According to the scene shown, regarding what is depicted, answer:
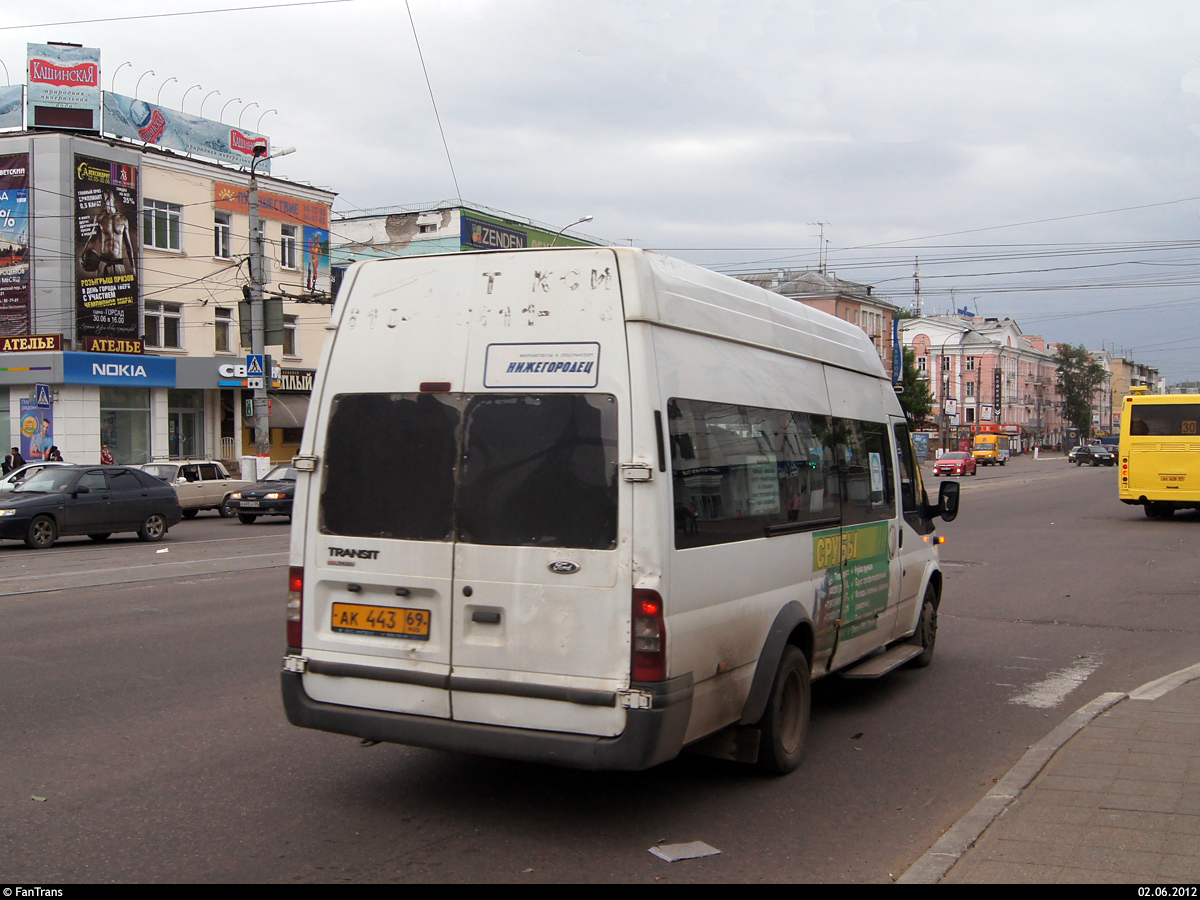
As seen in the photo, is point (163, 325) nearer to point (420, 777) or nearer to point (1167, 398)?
point (1167, 398)

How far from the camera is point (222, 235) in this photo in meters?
38.4

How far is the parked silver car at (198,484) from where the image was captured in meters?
27.2

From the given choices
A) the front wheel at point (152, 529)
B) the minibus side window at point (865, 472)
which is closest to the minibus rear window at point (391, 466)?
the minibus side window at point (865, 472)

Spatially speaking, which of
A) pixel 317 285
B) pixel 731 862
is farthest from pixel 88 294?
pixel 731 862

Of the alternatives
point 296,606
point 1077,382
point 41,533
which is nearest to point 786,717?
point 296,606

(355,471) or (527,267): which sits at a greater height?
(527,267)

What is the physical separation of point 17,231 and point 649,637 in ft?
112

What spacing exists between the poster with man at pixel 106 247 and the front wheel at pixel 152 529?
15070 millimetres

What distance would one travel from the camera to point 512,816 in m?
5.02

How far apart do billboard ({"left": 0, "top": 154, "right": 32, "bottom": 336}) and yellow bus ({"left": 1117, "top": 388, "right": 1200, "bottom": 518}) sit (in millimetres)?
30688

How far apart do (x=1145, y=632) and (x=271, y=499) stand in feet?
63.4

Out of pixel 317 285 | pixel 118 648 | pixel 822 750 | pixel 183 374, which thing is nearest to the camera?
pixel 822 750

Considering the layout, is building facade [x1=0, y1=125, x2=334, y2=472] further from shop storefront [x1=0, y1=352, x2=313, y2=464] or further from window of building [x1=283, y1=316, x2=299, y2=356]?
window of building [x1=283, y1=316, x2=299, y2=356]

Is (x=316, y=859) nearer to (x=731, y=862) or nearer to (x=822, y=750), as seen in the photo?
(x=731, y=862)
